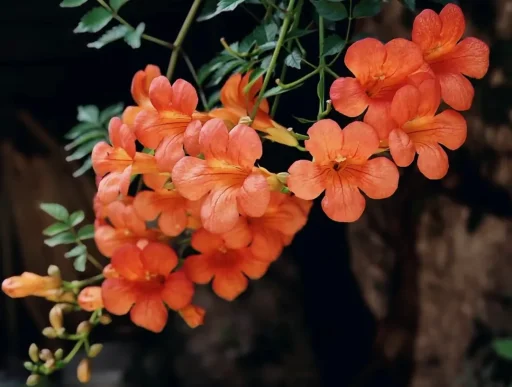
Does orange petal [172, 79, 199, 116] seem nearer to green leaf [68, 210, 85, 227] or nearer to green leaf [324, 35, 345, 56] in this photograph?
green leaf [324, 35, 345, 56]

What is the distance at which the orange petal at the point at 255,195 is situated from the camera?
503 mm

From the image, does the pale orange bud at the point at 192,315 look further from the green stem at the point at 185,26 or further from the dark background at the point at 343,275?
the dark background at the point at 343,275

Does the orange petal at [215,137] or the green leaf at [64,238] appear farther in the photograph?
the green leaf at [64,238]

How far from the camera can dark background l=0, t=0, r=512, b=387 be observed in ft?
3.79

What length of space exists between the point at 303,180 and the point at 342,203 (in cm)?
4

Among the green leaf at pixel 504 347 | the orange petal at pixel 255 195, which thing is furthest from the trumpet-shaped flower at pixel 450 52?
the green leaf at pixel 504 347

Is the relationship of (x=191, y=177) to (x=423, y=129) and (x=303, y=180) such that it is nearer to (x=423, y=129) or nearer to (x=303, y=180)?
(x=303, y=180)

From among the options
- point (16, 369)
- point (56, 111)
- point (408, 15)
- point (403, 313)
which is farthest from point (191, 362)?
point (408, 15)

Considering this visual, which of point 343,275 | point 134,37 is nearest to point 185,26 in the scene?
point 134,37

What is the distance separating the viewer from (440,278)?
1.31 meters

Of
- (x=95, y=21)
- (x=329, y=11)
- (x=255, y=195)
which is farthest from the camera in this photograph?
(x=95, y=21)

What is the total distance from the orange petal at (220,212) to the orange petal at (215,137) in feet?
0.14

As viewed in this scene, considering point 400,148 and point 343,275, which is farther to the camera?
point 343,275

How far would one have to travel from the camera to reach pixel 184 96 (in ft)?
1.86
